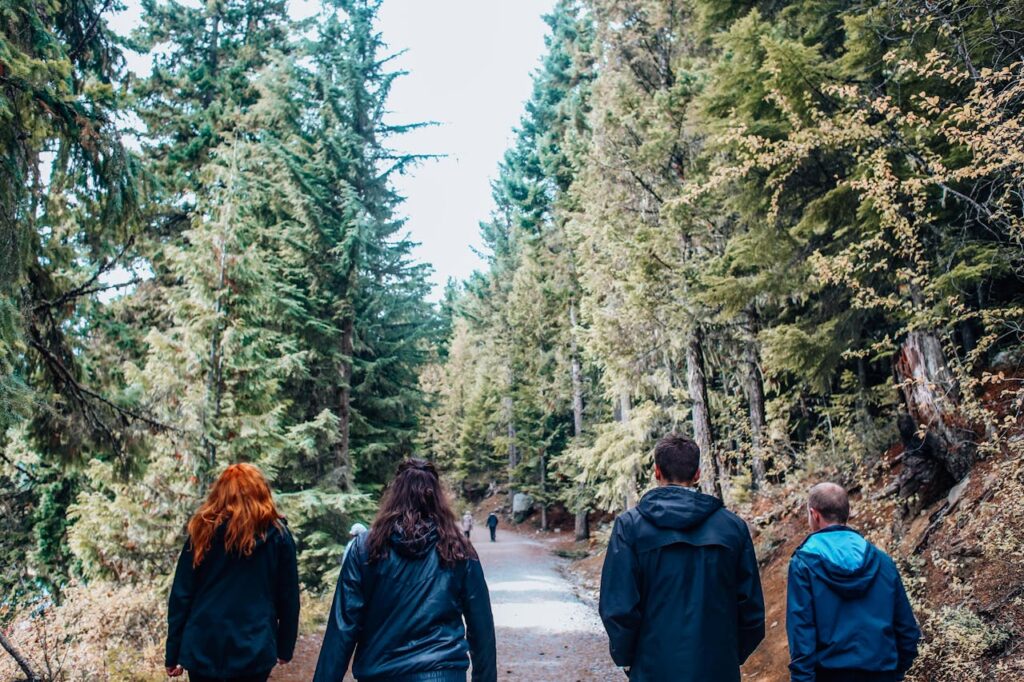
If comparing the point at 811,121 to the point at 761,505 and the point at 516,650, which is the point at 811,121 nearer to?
the point at 761,505

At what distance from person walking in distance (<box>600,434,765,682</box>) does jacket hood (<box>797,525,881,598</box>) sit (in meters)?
0.40

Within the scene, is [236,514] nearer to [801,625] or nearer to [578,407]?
[801,625]

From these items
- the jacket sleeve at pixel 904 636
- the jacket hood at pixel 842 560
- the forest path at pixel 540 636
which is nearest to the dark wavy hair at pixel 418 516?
the jacket hood at pixel 842 560

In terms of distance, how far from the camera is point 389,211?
20281mm

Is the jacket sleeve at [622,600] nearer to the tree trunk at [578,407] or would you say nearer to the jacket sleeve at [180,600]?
the jacket sleeve at [180,600]

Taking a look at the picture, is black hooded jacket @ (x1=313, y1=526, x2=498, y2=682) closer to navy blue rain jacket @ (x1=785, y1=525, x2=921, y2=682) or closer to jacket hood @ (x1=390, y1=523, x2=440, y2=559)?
jacket hood @ (x1=390, y1=523, x2=440, y2=559)

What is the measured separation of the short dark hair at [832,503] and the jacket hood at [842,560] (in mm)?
55

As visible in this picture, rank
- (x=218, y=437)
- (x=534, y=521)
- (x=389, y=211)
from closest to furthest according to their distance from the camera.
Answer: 1. (x=218, y=437)
2. (x=389, y=211)
3. (x=534, y=521)

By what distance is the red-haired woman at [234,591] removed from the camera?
3619 mm

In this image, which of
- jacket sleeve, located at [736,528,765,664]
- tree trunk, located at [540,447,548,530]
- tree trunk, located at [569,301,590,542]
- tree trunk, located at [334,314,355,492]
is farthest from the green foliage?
tree trunk, located at [540,447,548,530]

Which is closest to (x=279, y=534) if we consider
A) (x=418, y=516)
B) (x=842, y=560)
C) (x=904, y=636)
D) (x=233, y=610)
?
(x=233, y=610)

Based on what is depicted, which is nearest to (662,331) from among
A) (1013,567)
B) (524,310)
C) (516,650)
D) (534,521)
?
(516,650)

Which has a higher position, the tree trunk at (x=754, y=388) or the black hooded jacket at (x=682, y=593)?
the tree trunk at (x=754, y=388)

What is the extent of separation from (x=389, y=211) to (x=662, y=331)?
1082 cm
